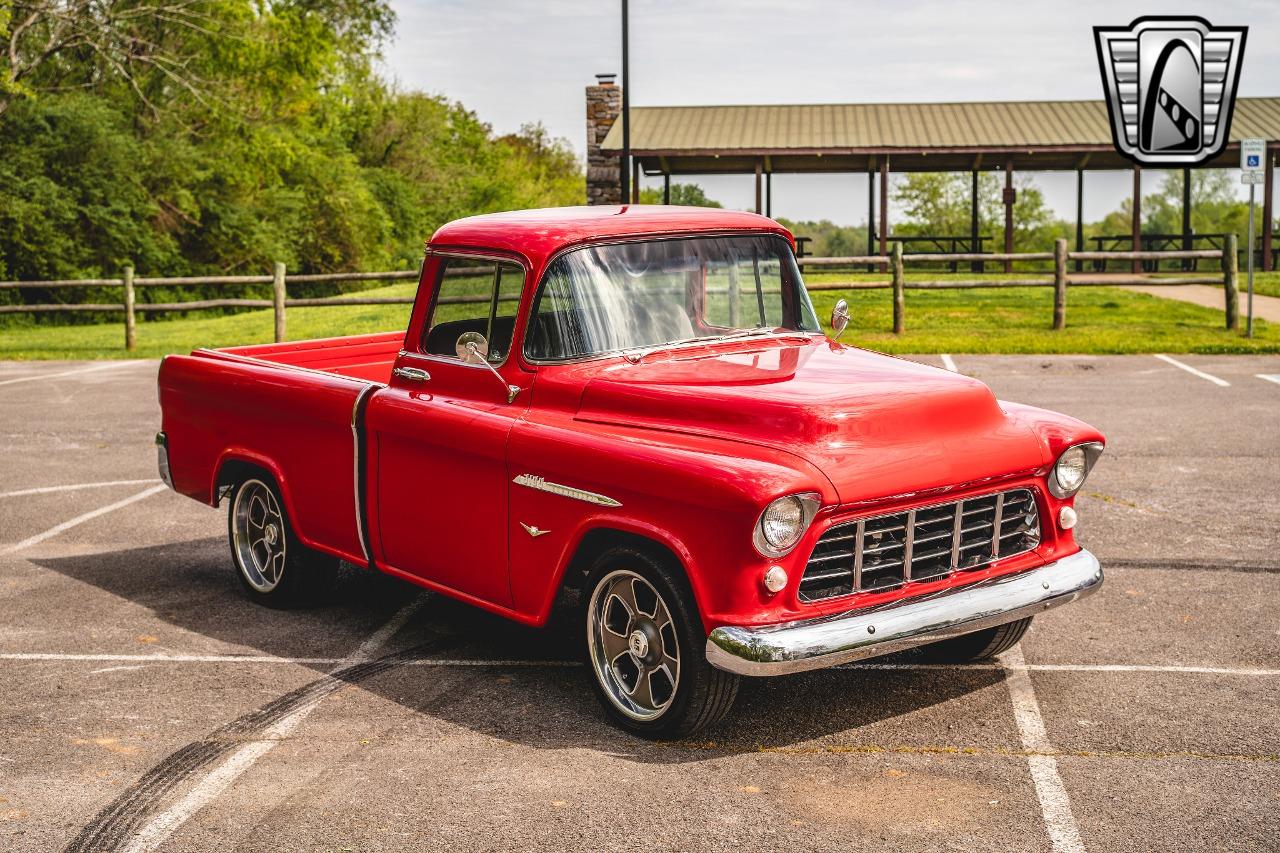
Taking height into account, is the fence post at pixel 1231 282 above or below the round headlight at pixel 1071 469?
above

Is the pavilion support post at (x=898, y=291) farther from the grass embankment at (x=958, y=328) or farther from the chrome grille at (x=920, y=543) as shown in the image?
the chrome grille at (x=920, y=543)

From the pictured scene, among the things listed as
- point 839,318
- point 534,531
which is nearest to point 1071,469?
point 839,318

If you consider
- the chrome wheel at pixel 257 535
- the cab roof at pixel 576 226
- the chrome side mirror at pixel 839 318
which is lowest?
the chrome wheel at pixel 257 535

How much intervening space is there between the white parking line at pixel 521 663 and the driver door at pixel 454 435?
46 centimetres

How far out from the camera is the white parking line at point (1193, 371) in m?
15.9

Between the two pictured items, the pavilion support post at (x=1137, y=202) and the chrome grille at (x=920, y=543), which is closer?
the chrome grille at (x=920, y=543)

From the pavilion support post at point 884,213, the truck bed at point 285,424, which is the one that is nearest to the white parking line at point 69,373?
the truck bed at point 285,424

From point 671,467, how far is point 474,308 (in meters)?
1.64

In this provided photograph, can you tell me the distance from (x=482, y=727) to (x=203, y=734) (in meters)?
1.05

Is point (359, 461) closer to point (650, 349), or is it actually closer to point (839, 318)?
point (650, 349)

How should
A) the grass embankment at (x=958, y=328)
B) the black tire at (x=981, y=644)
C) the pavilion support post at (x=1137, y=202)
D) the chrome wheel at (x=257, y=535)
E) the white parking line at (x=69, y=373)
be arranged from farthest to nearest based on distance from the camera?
the pavilion support post at (x=1137, y=202) < the grass embankment at (x=958, y=328) < the white parking line at (x=69, y=373) < the chrome wheel at (x=257, y=535) < the black tire at (x=981, y=644)

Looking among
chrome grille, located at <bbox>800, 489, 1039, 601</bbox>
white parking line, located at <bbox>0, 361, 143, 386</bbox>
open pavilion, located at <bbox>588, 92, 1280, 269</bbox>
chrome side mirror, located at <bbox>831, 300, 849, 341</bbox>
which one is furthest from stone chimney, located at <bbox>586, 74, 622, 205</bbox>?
chrome grille, located at <bbox>800, 489, 1039, 601</bbox>

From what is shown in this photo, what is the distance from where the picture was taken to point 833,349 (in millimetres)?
6422

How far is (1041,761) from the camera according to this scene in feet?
16.7
